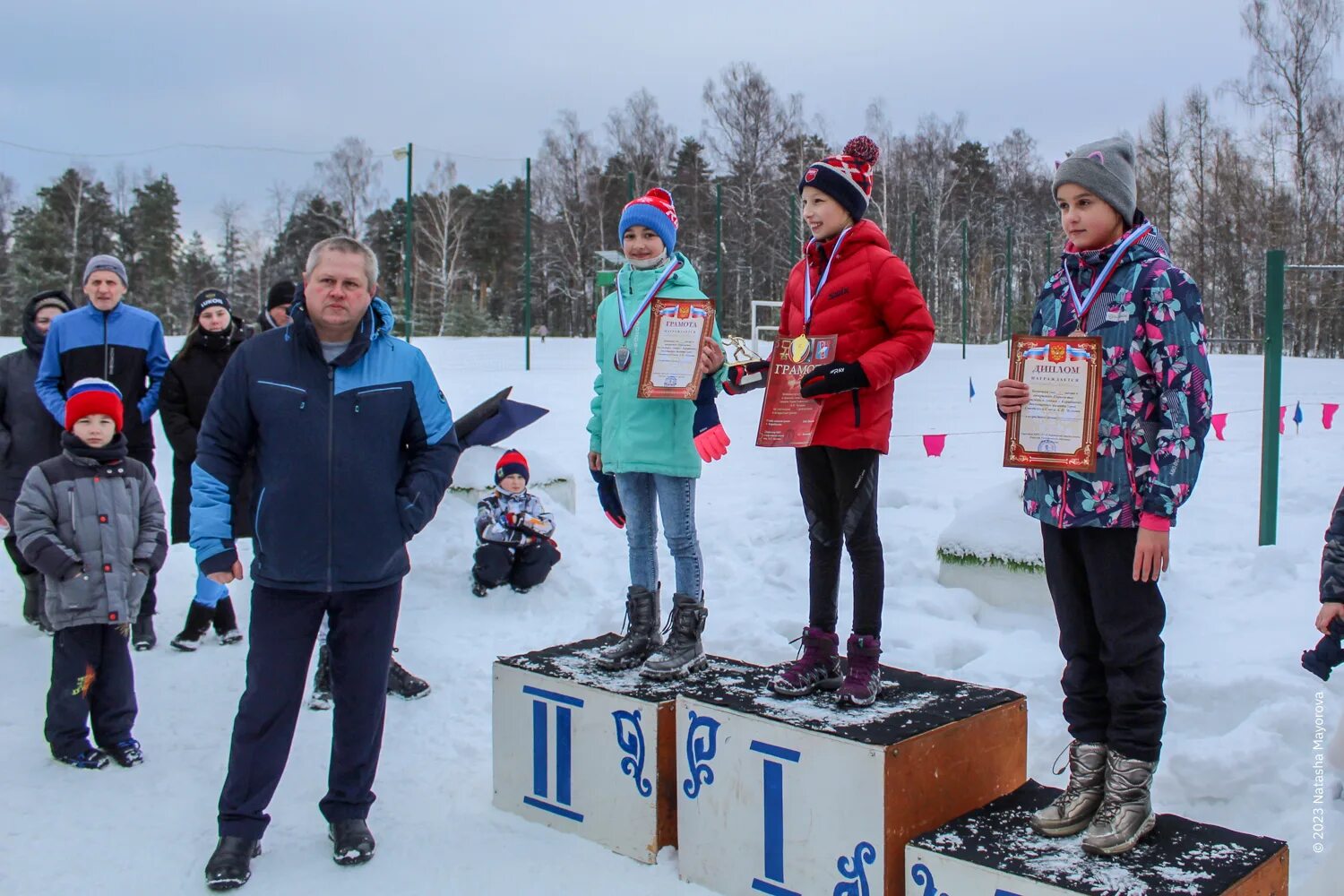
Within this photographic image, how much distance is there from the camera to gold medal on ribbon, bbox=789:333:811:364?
314 cm

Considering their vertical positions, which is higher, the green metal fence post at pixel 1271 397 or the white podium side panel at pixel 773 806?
the green metal fence post at pixel 1271 397

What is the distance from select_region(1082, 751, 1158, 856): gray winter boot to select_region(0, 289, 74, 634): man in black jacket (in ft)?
16.6

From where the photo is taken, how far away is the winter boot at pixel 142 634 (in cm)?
517

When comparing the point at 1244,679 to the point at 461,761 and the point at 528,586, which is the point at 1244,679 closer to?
the point at 461,761

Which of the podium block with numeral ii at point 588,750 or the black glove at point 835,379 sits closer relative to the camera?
the black glove at point 835,379

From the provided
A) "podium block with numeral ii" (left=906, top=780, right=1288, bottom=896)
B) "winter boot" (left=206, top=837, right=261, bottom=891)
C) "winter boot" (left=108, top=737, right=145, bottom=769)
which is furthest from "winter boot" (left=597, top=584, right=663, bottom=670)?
"winter boot" (left=108, top=737, right=145, bottom=769)

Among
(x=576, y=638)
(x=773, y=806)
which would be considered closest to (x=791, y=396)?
(x=773, y=806)

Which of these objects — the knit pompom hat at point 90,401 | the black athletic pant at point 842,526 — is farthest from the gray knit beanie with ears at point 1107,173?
the knit pompom hat at point 90,401

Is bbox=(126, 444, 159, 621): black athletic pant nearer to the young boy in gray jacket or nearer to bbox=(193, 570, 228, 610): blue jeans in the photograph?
bbox=(193, 570, 228, 610): blue jeans

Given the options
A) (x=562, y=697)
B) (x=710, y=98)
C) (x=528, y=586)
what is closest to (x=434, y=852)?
(x=562, y=697)

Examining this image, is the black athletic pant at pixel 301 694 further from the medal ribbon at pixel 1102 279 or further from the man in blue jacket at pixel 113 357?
the man in blue jacket at pixel 113 357

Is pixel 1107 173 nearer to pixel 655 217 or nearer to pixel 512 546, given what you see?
pixel 655 217

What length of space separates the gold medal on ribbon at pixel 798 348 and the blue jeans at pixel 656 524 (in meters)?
0.71

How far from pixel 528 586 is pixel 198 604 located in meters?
1.81
